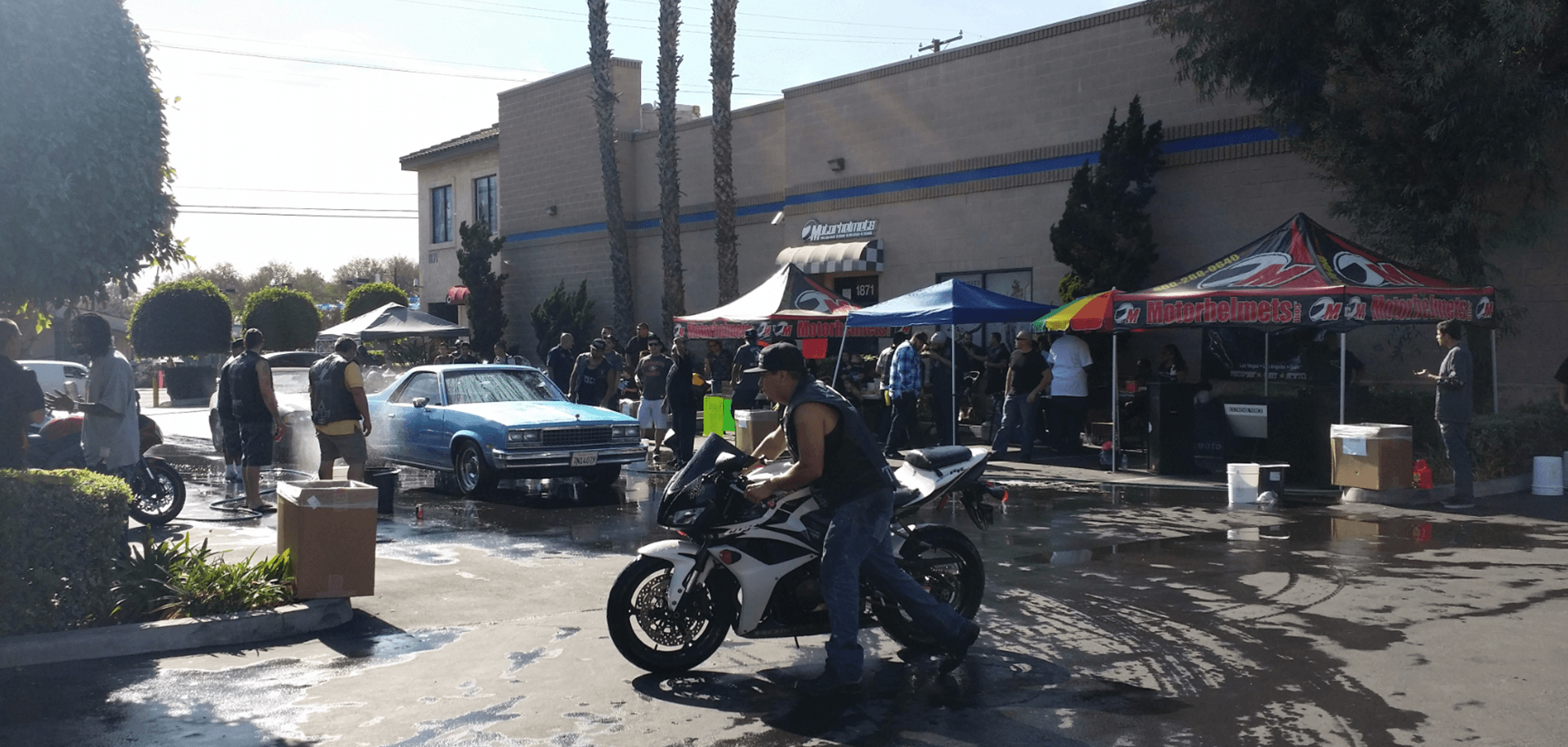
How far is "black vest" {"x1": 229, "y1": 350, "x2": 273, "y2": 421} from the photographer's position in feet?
39.7

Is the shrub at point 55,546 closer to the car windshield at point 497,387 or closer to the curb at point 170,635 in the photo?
the curb at point 170,635

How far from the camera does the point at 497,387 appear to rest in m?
15.0

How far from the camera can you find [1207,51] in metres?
16.5

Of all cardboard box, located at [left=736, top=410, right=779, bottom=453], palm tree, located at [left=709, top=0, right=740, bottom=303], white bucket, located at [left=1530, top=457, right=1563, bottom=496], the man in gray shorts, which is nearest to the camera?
the man in gray shorts

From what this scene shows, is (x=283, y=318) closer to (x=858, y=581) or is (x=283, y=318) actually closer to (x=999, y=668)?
(x=858, y=581)

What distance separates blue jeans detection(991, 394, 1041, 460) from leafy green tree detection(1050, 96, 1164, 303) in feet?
8.76

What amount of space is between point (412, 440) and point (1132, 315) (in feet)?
27.7

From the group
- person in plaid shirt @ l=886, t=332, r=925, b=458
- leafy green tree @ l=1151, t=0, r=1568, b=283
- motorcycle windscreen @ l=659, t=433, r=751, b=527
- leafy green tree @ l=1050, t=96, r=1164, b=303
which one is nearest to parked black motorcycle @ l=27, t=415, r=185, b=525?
motorcycle windscreen @ l=659, t=433, r=751, b=527

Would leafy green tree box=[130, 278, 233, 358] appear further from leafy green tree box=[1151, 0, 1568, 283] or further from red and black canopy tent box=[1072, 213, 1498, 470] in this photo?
leafy green tree box=[1151, 0, 1568, 283]

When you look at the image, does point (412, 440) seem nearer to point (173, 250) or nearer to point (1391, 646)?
point (173, 250)

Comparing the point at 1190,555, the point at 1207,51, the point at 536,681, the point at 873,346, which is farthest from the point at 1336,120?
the point at 536,681

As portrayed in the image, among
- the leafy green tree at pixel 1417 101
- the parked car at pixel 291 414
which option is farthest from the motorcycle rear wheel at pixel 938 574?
the parked car at pixel 291 414

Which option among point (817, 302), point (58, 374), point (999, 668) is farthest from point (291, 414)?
point (999, 668)

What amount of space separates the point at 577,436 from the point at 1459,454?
881cm
